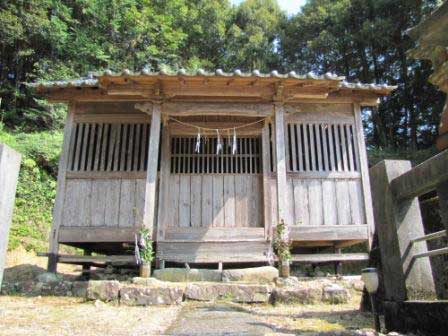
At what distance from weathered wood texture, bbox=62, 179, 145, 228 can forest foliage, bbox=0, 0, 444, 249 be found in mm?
7528

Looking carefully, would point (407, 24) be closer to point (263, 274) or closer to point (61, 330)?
point (263, 274)

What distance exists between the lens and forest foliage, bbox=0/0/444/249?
775 inches

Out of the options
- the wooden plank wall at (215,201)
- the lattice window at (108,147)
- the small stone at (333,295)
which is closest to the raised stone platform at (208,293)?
the small stone at (333,295)

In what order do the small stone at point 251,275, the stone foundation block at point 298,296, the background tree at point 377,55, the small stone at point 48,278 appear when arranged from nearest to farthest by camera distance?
the stone foundation block at point 298,296, the small stone at point 251,275, the small stone at point 48,278, the background tree at point 377,55

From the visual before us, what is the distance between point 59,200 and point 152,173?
8.20 ft

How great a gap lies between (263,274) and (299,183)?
2.66 m

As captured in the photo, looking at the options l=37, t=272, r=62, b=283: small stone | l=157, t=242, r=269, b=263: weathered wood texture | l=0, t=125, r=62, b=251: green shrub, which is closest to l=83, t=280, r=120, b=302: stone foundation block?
l=37, t=272, r=62, b=283: small stone

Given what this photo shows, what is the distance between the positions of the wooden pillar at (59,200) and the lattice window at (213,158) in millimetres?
2529

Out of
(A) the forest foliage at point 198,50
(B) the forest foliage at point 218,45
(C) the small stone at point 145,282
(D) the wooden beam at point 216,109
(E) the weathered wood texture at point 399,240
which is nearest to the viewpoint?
(E) the weathered wood texture at point 399,240

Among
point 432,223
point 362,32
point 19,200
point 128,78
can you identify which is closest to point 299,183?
point 432,223

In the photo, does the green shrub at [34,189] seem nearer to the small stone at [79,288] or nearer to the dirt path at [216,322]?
the small stone at [79,288]

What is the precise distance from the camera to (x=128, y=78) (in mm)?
8555

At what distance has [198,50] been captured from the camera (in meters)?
26.0

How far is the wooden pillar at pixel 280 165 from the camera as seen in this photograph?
846 cm
